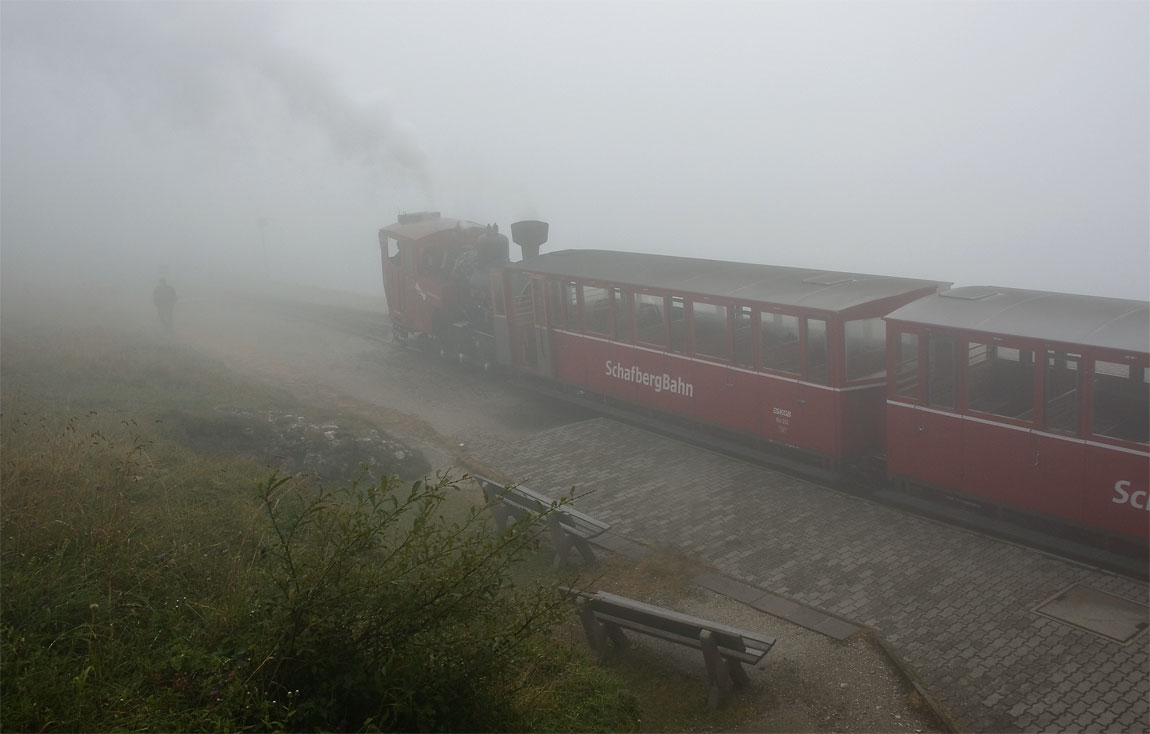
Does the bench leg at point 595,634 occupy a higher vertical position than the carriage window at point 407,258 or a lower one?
lower

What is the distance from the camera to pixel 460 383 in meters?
18.8

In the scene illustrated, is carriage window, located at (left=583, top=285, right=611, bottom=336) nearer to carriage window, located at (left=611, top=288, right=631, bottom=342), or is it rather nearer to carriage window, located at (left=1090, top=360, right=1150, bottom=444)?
carriage window, located at (left=611, top=288, right=631, bottom=342)

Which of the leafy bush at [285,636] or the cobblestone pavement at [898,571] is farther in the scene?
the cobblestone pavement at [898,571]

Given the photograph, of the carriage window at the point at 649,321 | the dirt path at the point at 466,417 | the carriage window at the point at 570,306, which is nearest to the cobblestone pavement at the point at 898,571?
the dirt path at the point at 466,417

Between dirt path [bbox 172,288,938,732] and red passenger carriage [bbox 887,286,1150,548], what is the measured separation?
9.88 ft

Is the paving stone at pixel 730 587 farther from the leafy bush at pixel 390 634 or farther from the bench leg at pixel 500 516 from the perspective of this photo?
the leafy bush at pixel 390 634

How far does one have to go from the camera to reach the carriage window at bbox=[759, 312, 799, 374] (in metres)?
11.7

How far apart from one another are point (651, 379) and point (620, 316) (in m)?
1.28

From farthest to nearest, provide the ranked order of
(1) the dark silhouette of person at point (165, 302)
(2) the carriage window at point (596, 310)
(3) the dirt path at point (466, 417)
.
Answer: (1) the dark silhouette of person at point (165, 302) → (2) the carriage window at point (596, 310) → (3) the dirt path at point (466, 417)

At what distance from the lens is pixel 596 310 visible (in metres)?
15.4

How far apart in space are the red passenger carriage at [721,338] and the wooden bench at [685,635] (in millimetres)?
5007

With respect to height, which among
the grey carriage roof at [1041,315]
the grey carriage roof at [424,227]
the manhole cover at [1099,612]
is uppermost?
the grey carriage roof at [424,227]

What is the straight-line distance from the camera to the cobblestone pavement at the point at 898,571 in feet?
21.8

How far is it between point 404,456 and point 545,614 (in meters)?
8.33
